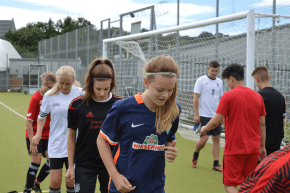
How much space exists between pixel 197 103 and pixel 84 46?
17498 millimetres

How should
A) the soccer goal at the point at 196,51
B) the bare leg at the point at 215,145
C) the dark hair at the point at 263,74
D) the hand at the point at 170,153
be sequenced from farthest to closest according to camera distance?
the soccer goal at the point at 196,51 < the bare leg at the point at 215,145 < the dark hair at the point at 263,74 < the hand at the point at 170,153

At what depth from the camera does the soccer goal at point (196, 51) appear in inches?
282

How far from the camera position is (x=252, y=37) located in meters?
4.58

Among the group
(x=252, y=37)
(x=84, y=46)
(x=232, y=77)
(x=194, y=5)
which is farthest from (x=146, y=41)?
(x=84, y=46)

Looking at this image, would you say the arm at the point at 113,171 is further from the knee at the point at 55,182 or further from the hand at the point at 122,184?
the knee at the point at 55,182

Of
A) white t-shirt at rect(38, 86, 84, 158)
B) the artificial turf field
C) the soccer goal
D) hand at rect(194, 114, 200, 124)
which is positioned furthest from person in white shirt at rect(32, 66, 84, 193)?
the soccer goal

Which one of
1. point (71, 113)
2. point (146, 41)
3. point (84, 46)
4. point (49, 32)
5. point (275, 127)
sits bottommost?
A: point (275, 127)

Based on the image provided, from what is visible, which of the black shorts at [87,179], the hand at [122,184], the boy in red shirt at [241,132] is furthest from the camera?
the boy in red shirt at [241,132]

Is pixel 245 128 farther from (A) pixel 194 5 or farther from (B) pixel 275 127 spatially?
(A) pixel 194 5

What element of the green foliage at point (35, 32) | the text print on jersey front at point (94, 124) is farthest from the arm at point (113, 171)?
the green foliage at point (35, 32)

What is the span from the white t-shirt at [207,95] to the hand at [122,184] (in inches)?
170

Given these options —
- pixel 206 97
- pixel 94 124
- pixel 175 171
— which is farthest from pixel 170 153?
pixel 206 97

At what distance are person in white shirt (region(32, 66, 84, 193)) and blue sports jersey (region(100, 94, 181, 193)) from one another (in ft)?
5.27

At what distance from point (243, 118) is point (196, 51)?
6123mm
